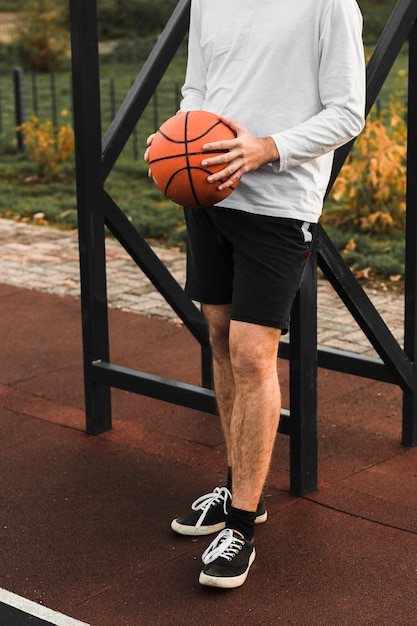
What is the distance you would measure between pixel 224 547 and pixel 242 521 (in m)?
0.12

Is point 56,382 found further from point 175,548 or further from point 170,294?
point 175,548

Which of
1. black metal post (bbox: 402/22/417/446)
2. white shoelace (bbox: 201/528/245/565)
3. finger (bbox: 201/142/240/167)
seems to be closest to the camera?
finger (bbox: 201/142/240/167)

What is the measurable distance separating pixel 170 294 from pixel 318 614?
1895mm

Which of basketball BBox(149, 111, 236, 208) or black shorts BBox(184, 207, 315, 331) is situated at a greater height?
basketball BBox(149, 111, 236, 208)

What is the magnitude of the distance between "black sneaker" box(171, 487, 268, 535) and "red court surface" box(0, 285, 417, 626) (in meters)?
0.05

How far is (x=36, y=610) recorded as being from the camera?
3438 millimetres

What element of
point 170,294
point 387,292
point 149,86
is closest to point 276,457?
point 170,294

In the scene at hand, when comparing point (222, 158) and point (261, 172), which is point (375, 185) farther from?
point (222, 158)

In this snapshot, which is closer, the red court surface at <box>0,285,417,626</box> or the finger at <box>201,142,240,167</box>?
the finger at <box>201,142,240,167</box>

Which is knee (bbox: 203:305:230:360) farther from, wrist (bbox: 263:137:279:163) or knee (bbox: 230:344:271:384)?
wrist (bbox: 263:137:279:163)

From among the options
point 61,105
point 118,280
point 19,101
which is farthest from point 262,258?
point 61,105

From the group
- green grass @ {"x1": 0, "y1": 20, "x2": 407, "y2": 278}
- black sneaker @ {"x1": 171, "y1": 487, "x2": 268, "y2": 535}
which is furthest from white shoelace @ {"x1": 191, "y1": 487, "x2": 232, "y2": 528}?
green grass @ {"x1": 0, "y1": 20, "x2": 407, "y2": 278}

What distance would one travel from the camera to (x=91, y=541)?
13.0 ft

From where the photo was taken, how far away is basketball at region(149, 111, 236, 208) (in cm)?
341
